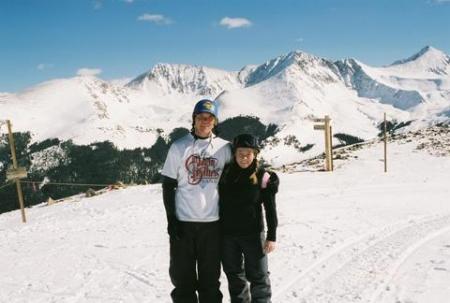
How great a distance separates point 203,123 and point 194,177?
61cm

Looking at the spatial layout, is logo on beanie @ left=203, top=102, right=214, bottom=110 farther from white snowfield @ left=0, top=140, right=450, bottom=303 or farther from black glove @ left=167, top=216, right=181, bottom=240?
white snowfield @ left=0, top=140, right=450, bottom=303

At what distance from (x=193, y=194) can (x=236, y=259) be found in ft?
3.09

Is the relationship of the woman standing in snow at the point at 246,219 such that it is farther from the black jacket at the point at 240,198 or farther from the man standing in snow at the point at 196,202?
the man standing in snow at the point at 196,202

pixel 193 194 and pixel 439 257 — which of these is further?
pixel 439 257

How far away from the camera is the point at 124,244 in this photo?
11.2 meters

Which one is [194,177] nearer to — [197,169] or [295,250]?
[197,169]

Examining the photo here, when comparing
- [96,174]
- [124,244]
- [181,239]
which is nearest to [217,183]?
[181,239]

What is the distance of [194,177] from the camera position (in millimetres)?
5109

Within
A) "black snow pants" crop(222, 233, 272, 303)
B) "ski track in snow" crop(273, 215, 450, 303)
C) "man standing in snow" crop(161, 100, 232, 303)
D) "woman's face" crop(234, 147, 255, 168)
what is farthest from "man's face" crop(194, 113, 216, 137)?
"ski track in snow" crop(273, 215, 450, 303)

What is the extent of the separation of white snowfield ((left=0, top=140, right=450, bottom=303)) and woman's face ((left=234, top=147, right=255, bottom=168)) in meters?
2.66

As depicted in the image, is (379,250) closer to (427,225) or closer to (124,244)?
(427,225)

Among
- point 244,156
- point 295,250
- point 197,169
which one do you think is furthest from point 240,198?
point 295,250

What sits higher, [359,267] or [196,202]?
[196,202]

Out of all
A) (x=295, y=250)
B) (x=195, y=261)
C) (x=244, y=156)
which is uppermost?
(x=244, y=156)
